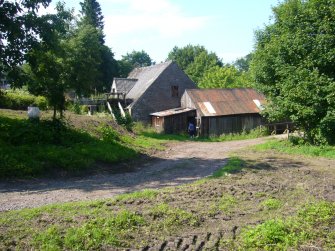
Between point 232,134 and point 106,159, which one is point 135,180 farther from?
point 232,134

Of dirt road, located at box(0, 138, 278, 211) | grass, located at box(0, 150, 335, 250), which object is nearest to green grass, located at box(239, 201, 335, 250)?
grass, located at box(0, 150, 335, 250)

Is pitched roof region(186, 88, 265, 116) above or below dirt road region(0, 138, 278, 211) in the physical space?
above

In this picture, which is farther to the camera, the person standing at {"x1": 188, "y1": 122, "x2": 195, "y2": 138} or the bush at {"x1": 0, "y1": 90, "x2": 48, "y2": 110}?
the person standing at {"x1": 188, "y1": 122, "x2": 195, "y2": 138}

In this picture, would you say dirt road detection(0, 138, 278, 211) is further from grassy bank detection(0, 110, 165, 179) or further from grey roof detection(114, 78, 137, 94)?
grey roof detection(114, 78, 137, 94)

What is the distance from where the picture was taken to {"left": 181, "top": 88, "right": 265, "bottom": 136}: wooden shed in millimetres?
31125

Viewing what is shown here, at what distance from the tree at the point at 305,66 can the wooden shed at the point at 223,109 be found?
9290 millimetres

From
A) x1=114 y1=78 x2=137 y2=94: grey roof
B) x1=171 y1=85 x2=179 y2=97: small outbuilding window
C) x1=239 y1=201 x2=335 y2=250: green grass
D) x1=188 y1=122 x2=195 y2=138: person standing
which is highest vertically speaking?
x1=114 y1=78 x2=137 y2=94: grey roof

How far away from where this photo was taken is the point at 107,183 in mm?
12242

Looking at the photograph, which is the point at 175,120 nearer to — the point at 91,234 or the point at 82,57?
the point at 82,57

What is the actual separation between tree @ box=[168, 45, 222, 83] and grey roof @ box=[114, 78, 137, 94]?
30568 millimetres


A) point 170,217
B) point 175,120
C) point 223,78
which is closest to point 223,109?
point 175,120

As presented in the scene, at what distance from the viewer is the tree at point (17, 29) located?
586 inches

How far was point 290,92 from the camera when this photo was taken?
64.1ft

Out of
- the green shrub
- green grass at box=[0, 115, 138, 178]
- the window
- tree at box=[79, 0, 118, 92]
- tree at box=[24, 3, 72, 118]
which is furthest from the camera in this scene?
tree at box=[79, 0, 118, 92]
